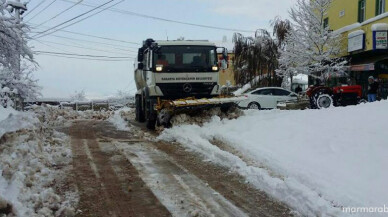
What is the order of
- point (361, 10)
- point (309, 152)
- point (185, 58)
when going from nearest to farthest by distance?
point (309, 152) → point (185, 58) → point (361, 10)

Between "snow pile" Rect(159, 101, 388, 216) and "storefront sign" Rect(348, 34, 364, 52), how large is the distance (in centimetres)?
986

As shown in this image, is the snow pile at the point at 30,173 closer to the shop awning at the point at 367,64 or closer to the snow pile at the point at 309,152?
the snow pile at the point at 309,152

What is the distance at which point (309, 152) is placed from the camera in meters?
8.20

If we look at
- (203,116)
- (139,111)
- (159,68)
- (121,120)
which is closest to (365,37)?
(203,116)

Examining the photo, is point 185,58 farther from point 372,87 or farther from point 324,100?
point 372,87

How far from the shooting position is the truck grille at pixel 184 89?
13.5 metres

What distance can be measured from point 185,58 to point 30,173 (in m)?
7.98

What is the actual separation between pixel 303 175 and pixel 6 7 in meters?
6.01

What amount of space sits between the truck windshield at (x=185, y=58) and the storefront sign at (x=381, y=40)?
916cm

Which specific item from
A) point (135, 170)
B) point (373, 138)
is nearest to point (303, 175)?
point (373, 138)

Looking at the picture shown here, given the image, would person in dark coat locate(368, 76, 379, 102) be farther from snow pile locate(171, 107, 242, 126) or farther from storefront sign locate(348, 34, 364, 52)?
snow pile locate(171, 107, 242, 126)

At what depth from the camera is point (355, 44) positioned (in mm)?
21359

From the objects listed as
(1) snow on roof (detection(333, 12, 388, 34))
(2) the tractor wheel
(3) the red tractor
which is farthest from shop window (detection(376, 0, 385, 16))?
(2) the tractor wheel

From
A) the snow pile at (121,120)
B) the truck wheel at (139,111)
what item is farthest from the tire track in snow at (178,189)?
the truck wheel at (139,111)
